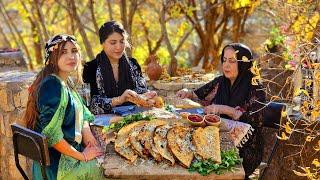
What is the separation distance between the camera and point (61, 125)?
9.88 feet

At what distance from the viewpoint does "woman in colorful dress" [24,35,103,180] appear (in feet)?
9.73

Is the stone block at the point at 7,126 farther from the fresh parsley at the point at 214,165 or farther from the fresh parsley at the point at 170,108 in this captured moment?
the fresh parsley at the point at 214,165

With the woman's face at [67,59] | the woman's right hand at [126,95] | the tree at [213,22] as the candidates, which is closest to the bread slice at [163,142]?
the woman's face at [67,59]

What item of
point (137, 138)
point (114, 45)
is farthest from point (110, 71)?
point (137, 138)

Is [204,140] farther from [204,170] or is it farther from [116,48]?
[116,48]

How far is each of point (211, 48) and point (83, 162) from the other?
6.09 m

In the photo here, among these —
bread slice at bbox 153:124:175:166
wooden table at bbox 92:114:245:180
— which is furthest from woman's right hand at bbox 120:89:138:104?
wooden table at bbox 92:114:245:180

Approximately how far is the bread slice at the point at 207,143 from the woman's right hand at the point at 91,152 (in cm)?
58

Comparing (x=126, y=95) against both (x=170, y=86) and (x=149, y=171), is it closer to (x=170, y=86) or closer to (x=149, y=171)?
(x=149, y=171)

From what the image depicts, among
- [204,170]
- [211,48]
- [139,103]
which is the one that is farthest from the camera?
[211,48]

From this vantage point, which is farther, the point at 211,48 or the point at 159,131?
the point at 211,48

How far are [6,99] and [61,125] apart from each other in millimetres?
1588

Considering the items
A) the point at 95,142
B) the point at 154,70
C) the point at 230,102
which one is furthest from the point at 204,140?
the point at 154,70

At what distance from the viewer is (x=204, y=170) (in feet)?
9.00
